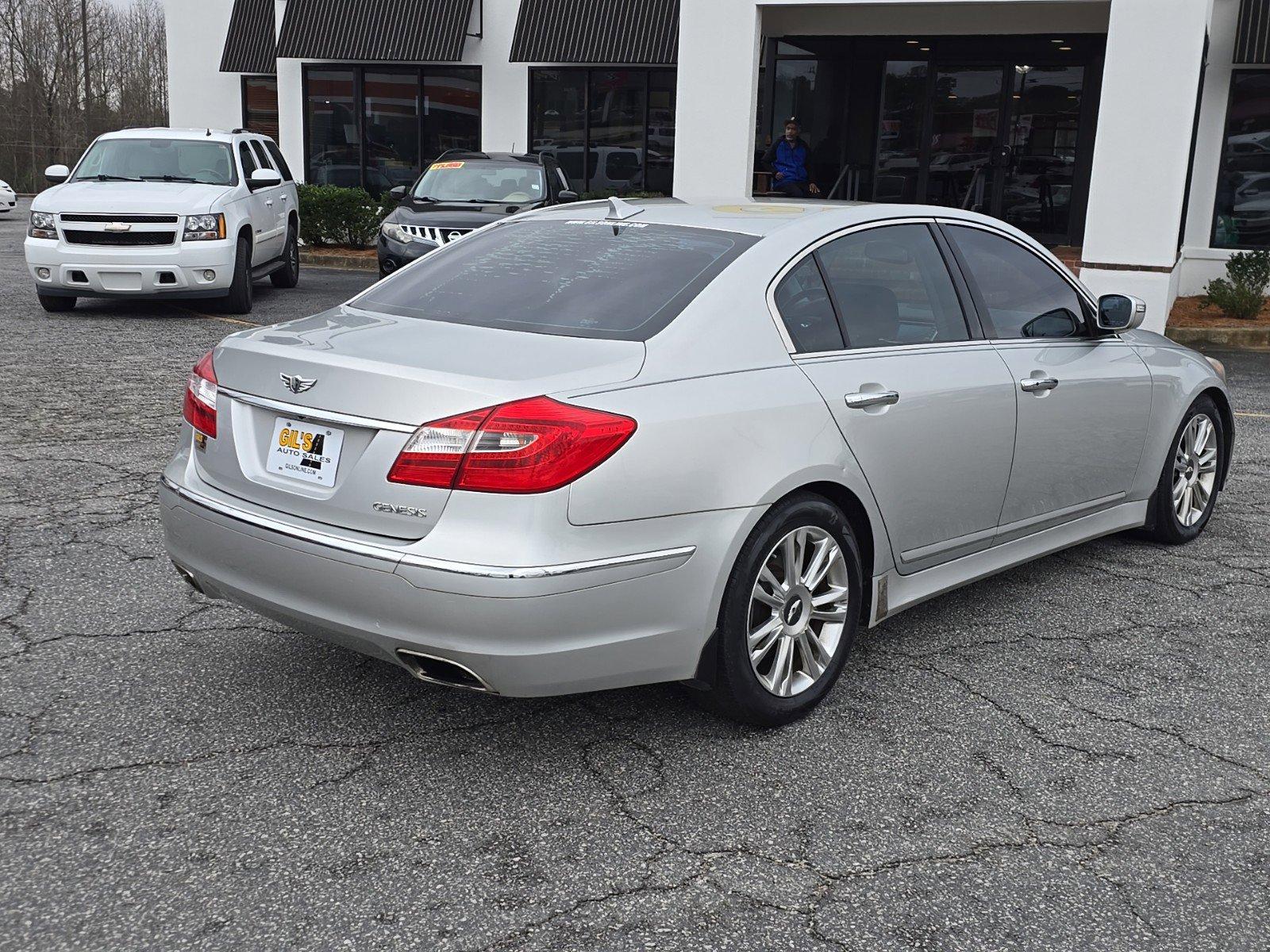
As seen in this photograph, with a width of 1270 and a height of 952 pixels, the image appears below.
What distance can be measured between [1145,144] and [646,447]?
1155 cm

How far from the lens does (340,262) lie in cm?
1944

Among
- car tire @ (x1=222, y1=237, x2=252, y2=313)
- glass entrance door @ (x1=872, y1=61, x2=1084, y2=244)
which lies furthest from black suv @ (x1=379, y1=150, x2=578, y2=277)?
glass entrance door @ (x1=872, y1=61, x2=1084, y2=244)

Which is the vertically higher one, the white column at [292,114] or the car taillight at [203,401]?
the white column at [292,114]

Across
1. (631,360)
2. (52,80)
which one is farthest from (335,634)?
(52,80)

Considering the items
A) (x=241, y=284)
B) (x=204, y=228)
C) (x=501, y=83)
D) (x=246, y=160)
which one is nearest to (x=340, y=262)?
(x=501, y=83)

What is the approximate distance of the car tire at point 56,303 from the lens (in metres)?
12.6

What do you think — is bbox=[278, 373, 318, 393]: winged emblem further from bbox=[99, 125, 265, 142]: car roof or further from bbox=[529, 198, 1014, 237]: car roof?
bbox=[99, 125, 265, 142]: car roof

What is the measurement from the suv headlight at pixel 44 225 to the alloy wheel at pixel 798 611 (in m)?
10.5

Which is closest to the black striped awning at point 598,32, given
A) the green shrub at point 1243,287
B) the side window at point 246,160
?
the side window at point 246,160

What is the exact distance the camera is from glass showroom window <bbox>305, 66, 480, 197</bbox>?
2222 centimetres

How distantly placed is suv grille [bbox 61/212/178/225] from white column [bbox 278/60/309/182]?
11.0 m

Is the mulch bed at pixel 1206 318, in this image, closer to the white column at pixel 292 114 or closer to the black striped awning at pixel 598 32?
the black striped awning at pixel 598 32

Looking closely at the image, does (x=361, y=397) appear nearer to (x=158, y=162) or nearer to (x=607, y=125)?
(x=158, y=162)

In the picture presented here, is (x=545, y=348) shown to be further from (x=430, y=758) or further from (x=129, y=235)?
(x=129, y=235)
